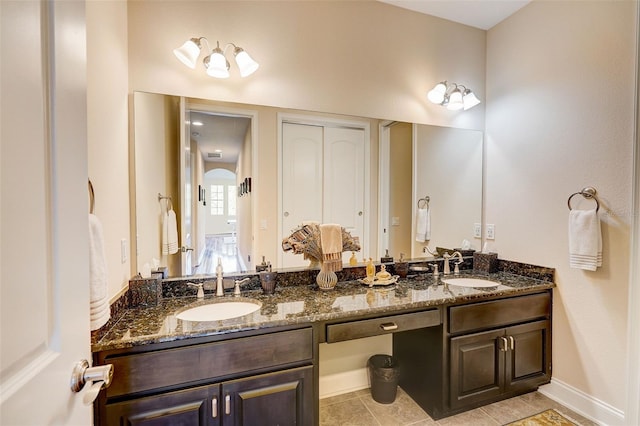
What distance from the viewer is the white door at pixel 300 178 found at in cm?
205

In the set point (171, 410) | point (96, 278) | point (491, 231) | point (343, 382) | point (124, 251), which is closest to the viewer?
point (96, 278)

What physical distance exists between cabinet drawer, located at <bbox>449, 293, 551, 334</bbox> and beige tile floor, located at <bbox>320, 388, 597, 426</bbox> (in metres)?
0.57

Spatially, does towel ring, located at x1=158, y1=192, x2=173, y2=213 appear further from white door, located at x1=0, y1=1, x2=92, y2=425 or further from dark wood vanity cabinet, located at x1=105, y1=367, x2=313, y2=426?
white door, located at x1=0, y1=1, x2=92, y2=425

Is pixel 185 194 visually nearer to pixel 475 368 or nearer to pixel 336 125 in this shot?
pixel 336 125

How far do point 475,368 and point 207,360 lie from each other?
5.27 ft

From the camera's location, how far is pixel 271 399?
137 centimetres

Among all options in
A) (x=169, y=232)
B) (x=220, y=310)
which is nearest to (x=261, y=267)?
(x=220, y=310)

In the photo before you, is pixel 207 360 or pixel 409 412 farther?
pixel 409 412

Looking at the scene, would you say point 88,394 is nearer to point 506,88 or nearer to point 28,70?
point 28,70

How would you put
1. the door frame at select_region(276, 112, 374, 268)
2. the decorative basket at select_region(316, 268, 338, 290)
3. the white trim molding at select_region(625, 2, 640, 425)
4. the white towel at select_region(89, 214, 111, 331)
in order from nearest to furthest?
the white towel at select_region(89, 214, 111, 331) → the white trim molding at select_region(625, 2, 640, 425) → the decorative basket at select_region(316, 268, 338, 290) → the door frame at select_region(276, 112, 374, 268)

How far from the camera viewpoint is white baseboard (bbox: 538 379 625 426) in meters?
1.78

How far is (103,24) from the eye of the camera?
1.33 m

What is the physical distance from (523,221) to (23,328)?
8.98 feet

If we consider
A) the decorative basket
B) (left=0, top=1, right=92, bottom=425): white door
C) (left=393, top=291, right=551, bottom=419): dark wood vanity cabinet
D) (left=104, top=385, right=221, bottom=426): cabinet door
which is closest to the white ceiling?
the decorative basket
